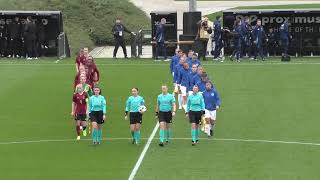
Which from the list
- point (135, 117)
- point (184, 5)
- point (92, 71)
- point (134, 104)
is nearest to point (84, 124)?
point (135, 117)

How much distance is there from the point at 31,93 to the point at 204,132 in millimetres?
11540

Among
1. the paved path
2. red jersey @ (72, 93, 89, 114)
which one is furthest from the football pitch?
the paved path

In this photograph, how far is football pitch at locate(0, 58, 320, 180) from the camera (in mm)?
26484

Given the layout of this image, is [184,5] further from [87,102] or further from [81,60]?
[87,102]

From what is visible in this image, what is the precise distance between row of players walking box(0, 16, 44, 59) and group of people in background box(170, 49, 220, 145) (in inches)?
722

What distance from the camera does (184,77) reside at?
3544 cm

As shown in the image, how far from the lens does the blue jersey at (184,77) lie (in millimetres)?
34759

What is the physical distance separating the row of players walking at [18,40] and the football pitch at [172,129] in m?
3.97

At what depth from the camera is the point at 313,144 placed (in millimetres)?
30219

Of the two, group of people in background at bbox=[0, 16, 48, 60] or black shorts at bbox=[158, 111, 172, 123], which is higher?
group of people in background at bbox=[0, 16, 48, 60]

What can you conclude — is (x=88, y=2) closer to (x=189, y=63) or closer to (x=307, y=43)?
(x=307, y=43)

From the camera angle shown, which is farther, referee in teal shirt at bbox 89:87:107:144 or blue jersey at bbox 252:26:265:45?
blue jersey at bbox 252:26:265:45

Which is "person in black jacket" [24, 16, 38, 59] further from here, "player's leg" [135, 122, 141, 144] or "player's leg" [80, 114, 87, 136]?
"player's leg" [135, 122, 141, 144]

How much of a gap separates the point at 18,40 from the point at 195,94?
25.7m
